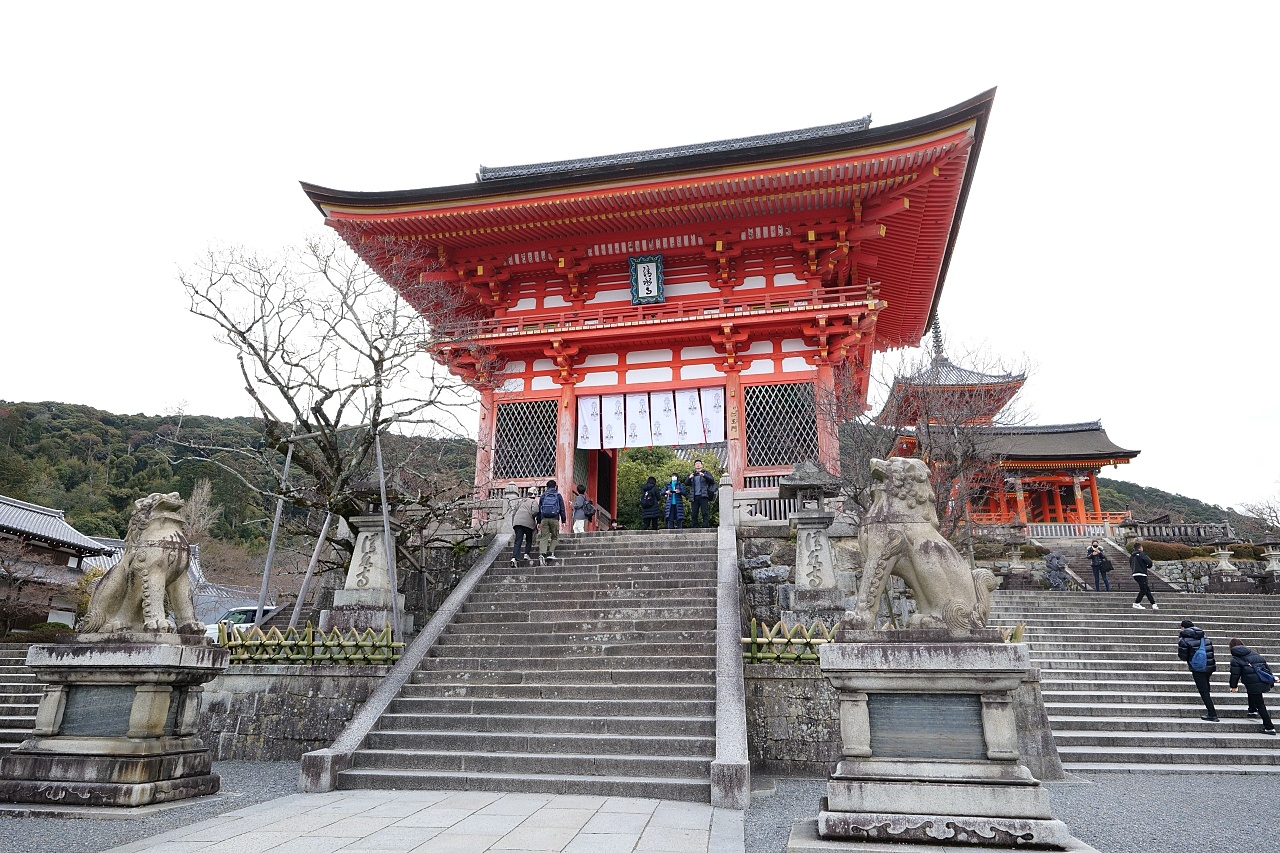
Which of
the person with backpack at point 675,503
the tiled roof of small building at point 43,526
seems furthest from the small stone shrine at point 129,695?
the tiled roof of small building at point 43,526

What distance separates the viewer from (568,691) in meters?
7.86

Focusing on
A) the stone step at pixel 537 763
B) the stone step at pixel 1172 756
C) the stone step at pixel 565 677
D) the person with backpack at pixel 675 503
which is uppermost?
the person with backpack at pixel 675 503

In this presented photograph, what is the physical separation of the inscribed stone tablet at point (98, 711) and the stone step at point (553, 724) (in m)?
2.28

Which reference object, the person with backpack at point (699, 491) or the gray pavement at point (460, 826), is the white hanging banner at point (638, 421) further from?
the gray pavement at point (460, 826)

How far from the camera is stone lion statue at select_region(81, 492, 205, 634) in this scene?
6176 millimetres

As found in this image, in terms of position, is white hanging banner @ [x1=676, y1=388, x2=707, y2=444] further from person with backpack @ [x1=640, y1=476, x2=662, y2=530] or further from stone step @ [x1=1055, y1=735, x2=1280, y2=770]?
stone step @ [x1=1055, y1=735, x2=1280, y2=770]

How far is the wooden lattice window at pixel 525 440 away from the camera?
51.8 ft

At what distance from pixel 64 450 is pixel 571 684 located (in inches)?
2085

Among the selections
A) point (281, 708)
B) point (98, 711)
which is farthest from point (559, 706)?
point (98, 711)

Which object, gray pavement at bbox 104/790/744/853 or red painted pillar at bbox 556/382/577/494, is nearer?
gray pavement at bbox 104/790/744/853

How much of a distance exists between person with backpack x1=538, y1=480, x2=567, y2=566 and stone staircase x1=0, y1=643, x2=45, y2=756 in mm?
6908

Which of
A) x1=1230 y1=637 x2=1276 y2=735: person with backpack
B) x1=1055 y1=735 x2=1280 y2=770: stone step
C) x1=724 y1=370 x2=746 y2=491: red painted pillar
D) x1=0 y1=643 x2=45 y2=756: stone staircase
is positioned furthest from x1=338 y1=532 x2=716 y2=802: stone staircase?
x1=1230 y1=637 x2=1276 y2=735: person with backpack

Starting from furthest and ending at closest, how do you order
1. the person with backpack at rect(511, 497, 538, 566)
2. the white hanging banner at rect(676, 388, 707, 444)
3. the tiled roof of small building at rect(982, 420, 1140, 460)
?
the tiled roof of small building at rect(982, 420, 1140, 460) → the white hanging banner at rect(676, 388, 707, 444) → the person with backpack at rect(511, 497, 538, 566)

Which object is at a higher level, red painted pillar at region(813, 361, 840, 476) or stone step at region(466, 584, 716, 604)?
red painted pillar at region(813, 361, 840, 476)
